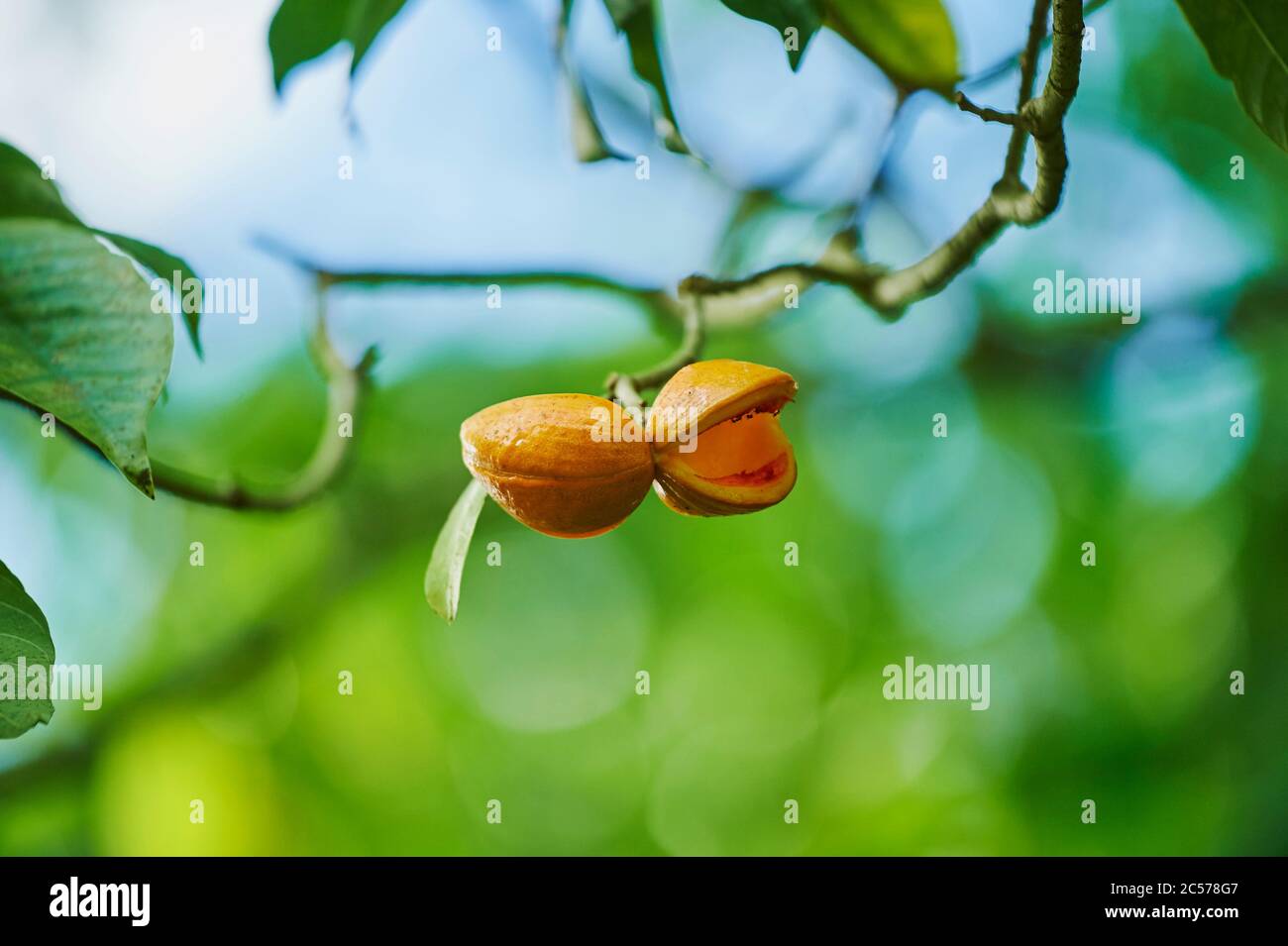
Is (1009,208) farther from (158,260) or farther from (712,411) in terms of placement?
(158,260)

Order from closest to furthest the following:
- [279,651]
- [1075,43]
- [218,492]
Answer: [1075,43] < [218,492] < [279,651]

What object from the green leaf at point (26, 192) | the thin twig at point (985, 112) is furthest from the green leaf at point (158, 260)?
the thin twig at point (985, 112)

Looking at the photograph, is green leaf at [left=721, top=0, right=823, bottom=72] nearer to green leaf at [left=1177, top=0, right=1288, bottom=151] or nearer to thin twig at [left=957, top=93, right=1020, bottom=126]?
thin twig at [left=957, top=93, right=1020, bottom=126]

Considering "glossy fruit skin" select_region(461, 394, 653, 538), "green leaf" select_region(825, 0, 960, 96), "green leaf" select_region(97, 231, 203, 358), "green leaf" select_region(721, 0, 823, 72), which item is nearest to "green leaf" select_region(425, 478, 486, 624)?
"glossy fruit skin" select_region(461, 394, 653, 538)

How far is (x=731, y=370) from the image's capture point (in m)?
0.62

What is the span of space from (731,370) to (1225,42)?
0.32 m

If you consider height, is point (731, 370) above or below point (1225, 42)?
below

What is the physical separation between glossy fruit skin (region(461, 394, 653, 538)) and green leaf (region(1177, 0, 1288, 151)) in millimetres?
384

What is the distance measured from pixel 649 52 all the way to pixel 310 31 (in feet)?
0.84

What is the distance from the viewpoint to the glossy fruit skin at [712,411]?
61 centimetres
